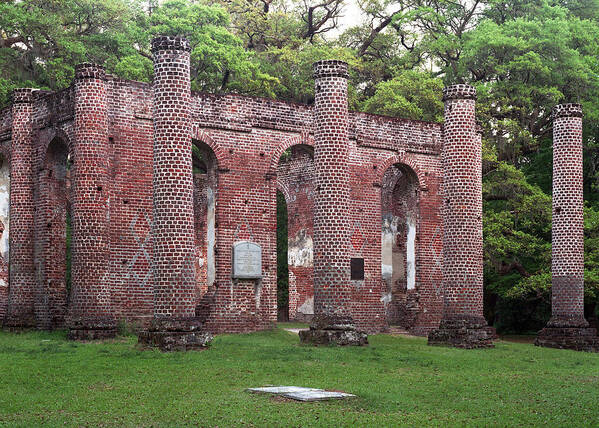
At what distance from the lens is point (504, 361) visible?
17.6 m

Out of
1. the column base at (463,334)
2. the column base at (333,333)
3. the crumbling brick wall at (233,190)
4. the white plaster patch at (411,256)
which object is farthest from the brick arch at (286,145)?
the column base at (463,334)

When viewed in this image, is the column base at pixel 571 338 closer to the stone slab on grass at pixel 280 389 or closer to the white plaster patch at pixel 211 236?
the white plaster patch at pixel 211 236

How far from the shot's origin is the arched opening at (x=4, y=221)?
950 inches

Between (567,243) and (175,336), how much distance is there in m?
11.4

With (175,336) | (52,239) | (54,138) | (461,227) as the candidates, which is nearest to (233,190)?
(54,138)

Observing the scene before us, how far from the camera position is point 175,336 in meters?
16.4

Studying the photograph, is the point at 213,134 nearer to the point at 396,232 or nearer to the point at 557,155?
the point at 396,232

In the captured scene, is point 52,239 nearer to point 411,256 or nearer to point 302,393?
point 411,256

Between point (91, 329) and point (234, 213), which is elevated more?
point (234, 213)

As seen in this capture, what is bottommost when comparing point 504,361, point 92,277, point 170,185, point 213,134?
point 504,361

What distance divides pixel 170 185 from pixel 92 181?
10.8ft

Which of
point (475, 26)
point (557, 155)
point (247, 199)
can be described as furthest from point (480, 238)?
point (475, 26)

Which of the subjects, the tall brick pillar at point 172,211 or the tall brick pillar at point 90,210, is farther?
the tall brick pillar at point 90,210

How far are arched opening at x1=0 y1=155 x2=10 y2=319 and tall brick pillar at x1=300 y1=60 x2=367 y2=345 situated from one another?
9.65m
